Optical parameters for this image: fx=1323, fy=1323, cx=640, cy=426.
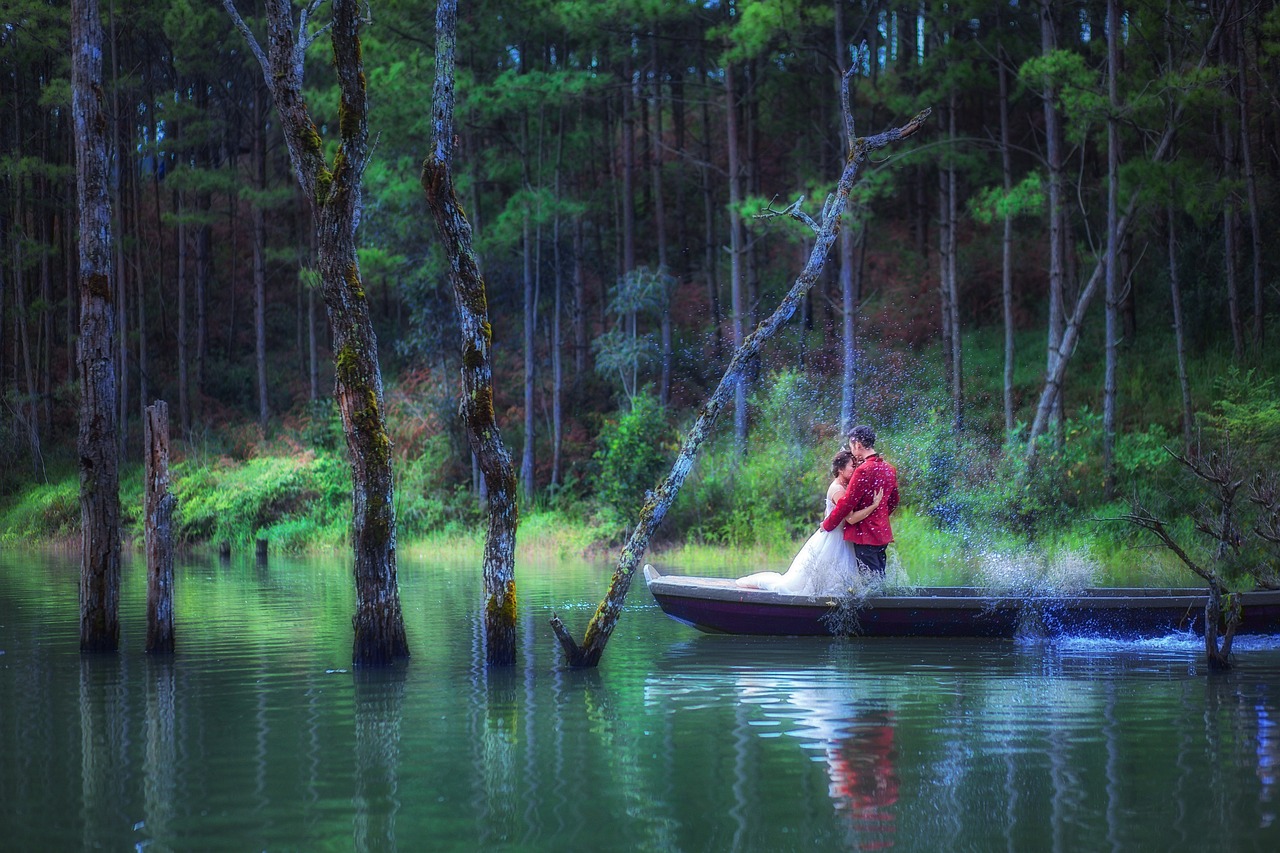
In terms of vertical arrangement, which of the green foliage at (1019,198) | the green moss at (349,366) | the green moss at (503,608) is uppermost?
the green foliage at (1019,198)

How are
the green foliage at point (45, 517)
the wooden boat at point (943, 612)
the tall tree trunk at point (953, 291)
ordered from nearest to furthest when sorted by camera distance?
the wooden boat at point (943, 612) → the tall tree trunk at point (953, 291) → the green foliage at point (45, 517)

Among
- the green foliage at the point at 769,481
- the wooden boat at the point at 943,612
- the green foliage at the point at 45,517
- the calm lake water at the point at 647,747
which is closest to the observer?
the calm lake water at the point at 647,747

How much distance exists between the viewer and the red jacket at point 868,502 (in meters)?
12.4

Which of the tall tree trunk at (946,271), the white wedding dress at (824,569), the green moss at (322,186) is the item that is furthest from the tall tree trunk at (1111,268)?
the green moss at (322,186)

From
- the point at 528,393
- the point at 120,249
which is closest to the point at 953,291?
the point at 528,393

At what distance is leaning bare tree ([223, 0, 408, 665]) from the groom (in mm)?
4470

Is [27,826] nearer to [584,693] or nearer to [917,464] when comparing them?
[584,693]

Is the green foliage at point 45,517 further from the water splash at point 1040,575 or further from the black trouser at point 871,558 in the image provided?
the water splash at point 1040,575

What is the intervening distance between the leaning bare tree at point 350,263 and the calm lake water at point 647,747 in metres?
1.01

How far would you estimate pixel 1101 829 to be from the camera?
18.9 feet

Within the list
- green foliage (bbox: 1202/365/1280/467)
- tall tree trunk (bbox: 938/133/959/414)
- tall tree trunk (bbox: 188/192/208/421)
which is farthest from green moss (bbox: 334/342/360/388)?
tall tree trunk (bbox: 188/192/208/421)

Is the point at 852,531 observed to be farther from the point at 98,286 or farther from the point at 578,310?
the point at 578,310

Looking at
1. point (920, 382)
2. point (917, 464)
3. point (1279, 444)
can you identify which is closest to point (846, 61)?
point (920, 382)

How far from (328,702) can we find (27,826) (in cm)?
316
